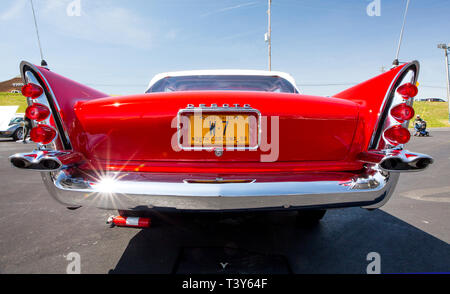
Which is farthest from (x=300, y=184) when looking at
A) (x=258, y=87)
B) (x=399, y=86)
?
(x=258, y=87)

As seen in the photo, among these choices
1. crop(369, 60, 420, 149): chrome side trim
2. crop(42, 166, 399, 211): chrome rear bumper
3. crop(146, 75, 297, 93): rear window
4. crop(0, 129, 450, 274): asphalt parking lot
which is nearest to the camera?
crop(42, 166, 399, 211): chrome rear bumper

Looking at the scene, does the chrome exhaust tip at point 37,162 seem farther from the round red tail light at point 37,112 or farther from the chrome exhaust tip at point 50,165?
the round red tail light at point 37,112

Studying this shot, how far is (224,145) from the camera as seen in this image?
165cm

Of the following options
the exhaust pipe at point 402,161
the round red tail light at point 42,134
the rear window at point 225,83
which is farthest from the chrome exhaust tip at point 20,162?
the exhaust pipe at point 402,161

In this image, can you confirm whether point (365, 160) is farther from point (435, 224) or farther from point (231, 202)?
point (435, 224)

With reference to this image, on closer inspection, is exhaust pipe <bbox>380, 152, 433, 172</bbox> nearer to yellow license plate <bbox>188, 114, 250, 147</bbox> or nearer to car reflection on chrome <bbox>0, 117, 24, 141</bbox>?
yellow license plate <bbox>188, 114, 250, 147</bbox>

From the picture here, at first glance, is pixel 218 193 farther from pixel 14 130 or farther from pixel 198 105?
pixel 14 130

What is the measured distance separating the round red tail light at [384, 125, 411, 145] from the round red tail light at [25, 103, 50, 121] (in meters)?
2.21

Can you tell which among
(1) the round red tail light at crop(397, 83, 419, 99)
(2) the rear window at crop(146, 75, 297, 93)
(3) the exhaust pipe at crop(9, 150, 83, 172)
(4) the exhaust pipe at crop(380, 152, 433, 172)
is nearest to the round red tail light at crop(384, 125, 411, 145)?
(4) the exhaust pipe at crop(380, 152, 433, 172)

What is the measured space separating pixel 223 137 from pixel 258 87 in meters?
1.56

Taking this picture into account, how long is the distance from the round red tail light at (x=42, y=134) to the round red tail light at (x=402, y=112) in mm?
2214

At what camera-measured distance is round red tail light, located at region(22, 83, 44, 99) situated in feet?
5.41

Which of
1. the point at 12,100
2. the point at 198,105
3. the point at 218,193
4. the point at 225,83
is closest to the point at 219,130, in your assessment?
the point at 198,105

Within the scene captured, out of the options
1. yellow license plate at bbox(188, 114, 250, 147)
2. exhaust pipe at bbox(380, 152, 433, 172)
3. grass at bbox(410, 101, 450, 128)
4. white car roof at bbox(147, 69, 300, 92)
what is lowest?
grass at bbox(410, 101, 450, 128)
